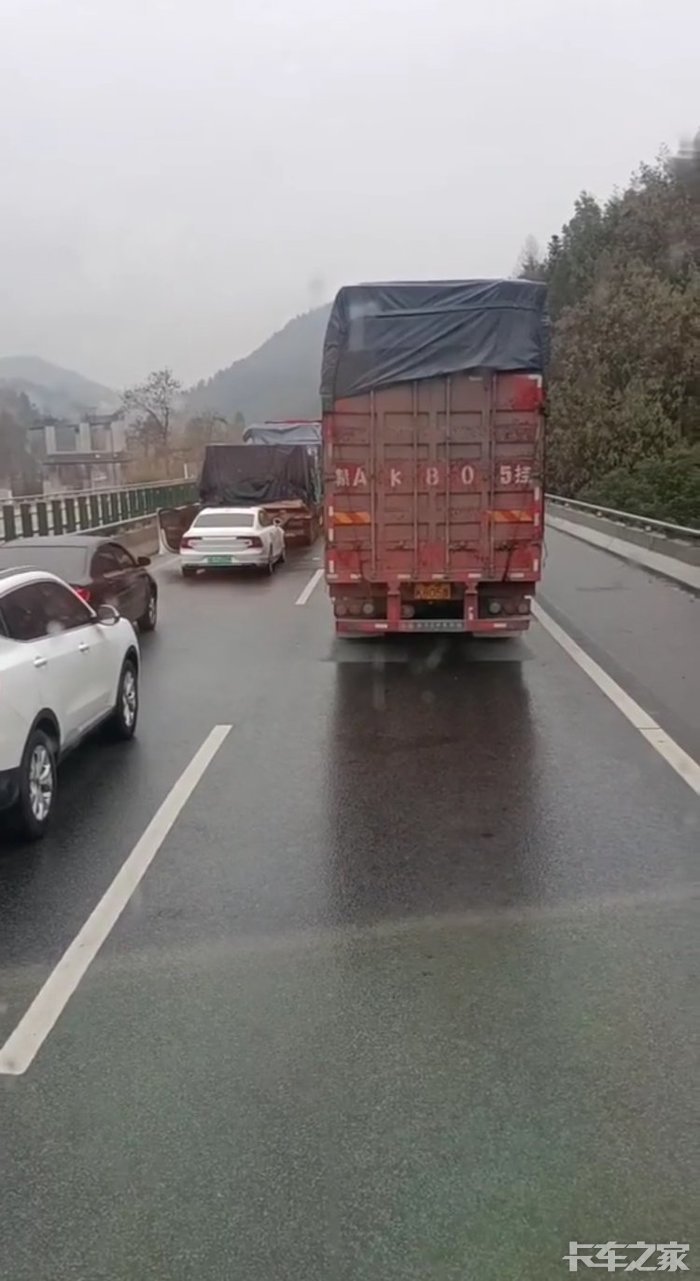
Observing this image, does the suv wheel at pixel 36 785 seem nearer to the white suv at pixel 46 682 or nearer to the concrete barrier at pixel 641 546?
the white suv at pixel 46 682

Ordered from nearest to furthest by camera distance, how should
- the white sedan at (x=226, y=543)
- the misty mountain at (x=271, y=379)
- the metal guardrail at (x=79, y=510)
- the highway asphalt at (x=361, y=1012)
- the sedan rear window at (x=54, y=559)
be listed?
the highway asphalt at (x=361, y=1012) < the sedan rear window at (x=54, y=559) < the white sedan at (x=226, y=543) < the metal guardrail at (x=79, y=510) < the misty mountain at (x=271, y=379)

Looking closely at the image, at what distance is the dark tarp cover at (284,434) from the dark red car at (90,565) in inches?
865

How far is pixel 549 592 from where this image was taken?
19.4 meters

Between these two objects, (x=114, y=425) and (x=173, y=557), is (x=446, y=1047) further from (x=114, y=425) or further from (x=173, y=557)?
(x=114, y=425)

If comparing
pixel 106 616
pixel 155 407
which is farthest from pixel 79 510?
pixel 155 407

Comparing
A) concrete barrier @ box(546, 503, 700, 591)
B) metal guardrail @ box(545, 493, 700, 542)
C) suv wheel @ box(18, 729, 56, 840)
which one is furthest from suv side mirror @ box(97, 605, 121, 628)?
metal guardrail @ box(545, 493, 700, 542)

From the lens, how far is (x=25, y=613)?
291 inches

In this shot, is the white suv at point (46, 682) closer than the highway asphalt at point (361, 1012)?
No

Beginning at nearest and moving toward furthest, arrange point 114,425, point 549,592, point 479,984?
1. point 479,984
2. point 549,592
3. point 114,425

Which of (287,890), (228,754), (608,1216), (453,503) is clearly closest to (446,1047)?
(608,1216)

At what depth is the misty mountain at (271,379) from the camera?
137250 millimetres

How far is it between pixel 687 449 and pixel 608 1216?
47662 mm

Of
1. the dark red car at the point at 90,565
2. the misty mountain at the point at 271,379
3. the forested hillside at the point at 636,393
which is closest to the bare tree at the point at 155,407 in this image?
the forested hillside at the point at 636,393

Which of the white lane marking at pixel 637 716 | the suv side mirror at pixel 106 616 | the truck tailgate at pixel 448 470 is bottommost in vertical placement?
the white lane marking at pixel 637 716
